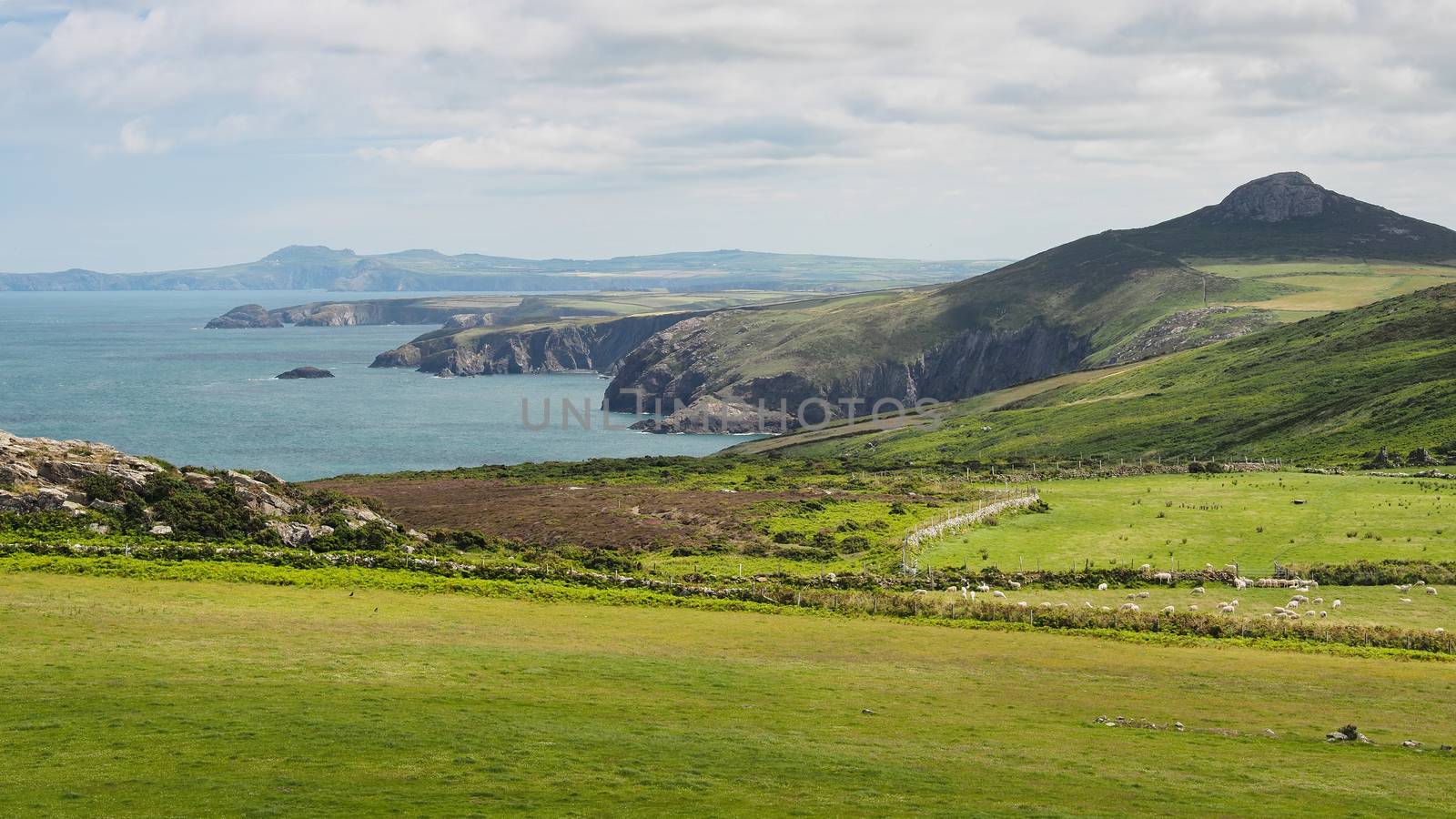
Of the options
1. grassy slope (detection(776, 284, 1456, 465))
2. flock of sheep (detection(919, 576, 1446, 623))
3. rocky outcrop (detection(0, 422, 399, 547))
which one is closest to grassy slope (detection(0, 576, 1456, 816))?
flock of sheep (detection(919, 576, 1446, 623))

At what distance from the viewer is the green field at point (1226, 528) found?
69.1 meters

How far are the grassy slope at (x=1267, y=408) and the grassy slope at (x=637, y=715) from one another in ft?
264

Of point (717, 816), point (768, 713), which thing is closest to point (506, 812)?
point (717, 816)

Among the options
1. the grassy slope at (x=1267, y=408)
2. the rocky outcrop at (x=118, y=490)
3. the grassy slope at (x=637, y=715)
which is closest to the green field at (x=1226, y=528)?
the grassy slope at (x=637, y=715)

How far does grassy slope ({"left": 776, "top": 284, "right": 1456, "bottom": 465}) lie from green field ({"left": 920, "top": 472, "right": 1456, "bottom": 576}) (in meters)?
28.8

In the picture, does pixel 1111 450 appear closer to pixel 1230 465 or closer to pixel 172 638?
pixel 1230 465

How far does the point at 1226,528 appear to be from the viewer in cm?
7712

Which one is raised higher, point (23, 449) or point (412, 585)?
point (23, 449)

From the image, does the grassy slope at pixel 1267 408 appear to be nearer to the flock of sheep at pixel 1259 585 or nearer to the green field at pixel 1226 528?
the green field at pixel 1226 528

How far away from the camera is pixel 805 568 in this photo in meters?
68.8

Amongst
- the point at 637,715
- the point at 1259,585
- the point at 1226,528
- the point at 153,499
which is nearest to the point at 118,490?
the point at 153,499

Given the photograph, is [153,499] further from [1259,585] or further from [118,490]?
[1259,585]

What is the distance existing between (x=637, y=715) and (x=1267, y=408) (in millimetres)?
131894

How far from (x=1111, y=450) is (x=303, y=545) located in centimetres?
10547
